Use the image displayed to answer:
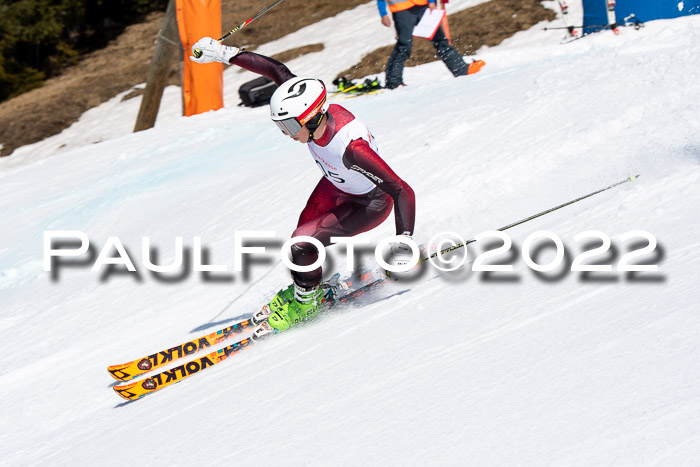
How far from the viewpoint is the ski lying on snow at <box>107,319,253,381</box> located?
161 inches

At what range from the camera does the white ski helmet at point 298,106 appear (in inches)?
152

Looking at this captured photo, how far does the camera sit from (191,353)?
14.2ft

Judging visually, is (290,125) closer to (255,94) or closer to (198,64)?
(255,94)

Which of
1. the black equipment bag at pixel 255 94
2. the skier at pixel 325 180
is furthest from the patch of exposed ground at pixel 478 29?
the skier at pixel 325 180

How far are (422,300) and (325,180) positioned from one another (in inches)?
45.3

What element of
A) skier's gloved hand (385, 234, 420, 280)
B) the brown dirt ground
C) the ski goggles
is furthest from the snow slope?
the brown dirt ground

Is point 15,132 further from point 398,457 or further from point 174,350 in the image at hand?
point 398,457

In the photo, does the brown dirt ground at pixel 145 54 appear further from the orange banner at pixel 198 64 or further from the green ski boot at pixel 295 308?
the green ski boot at pixel 295 308

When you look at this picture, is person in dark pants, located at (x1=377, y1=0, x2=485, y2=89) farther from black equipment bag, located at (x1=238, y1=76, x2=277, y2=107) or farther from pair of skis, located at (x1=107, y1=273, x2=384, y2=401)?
pair of skis, located at (x1=107, y1=273, x2=384, y2=401)

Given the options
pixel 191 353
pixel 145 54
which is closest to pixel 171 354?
pixel 191 353

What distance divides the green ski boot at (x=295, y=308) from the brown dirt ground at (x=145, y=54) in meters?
9.49

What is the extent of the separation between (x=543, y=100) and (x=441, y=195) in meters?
1.87

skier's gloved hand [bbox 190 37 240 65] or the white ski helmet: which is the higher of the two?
skier's gloved hand [bbox 190 37 240 65]

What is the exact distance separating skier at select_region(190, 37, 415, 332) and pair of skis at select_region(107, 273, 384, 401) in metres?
0.14
